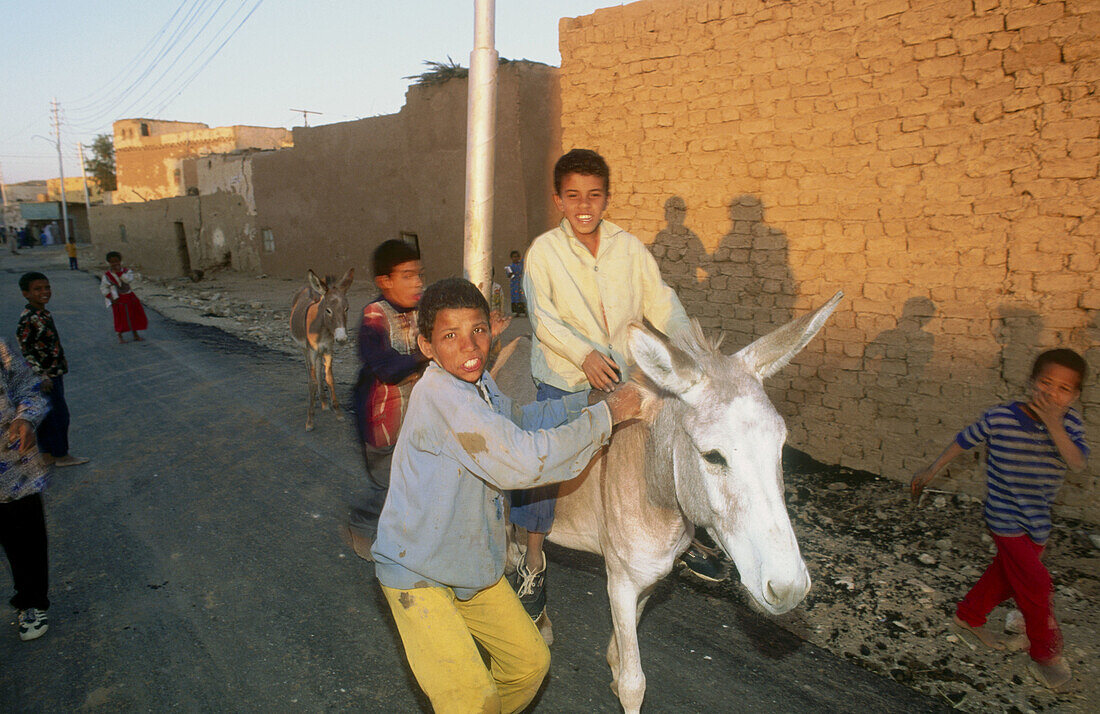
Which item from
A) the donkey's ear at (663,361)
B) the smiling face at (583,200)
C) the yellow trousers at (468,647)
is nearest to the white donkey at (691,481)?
the donkey's ear at (663,361)

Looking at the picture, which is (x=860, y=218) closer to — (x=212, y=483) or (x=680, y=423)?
(x=680, y=423)

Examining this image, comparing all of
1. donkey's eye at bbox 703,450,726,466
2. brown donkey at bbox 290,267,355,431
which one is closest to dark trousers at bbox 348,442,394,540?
donkey's eye at bbox 703,450,726,466

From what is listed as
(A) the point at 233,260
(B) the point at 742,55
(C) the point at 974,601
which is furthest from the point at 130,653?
(A) the point at 233,260

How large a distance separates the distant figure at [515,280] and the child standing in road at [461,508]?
10176 mm

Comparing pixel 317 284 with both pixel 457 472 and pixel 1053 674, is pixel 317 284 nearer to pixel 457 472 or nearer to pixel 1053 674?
pixel 457 472

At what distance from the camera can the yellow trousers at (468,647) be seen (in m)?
2.05

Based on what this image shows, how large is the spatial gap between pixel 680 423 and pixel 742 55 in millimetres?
5185

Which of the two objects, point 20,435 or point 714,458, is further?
point 20,435

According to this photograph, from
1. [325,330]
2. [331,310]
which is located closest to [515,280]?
[331,310]

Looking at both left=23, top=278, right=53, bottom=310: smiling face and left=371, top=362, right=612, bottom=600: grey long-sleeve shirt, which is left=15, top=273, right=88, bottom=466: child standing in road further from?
left=371, top=362, right=612, bottom=600: grey long-sleeve shirt

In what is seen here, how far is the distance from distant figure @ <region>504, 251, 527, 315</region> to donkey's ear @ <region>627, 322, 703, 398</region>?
34.0ft

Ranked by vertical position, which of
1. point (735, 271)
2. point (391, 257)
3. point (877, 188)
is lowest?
point (735, 271)

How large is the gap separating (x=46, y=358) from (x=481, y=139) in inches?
198

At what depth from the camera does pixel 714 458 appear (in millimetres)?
2055
